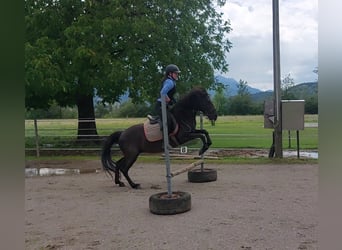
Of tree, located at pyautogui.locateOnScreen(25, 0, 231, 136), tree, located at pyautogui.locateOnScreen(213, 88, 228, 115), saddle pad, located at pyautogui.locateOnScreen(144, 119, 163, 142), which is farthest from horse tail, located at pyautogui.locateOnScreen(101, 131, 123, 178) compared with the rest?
tree, located at pyautogui.locateOnScreen(213, 88, 228, 115)

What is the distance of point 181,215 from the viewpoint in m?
3.46

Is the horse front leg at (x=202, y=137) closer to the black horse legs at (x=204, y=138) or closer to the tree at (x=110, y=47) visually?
the black horse legs at (x=204, y=138)

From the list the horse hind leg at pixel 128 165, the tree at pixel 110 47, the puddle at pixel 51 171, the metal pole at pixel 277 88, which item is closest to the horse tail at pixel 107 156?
the horse hind leg at pixel 128 165

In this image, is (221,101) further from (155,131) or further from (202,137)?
(155,131)

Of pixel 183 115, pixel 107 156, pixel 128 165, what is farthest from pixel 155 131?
pixel 107 156

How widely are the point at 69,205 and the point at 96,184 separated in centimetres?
121

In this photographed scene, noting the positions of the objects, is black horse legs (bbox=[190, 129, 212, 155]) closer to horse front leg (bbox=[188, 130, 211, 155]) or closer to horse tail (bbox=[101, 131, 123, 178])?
horse front leg (bbox=[188, 130, 211, 155])

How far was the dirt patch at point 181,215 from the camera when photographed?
2.69 meters

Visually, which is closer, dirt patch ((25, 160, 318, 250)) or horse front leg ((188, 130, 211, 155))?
dirt patch ((25, 160, 318, 250))

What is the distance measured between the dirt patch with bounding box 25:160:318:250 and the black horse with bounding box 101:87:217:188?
1.50ft

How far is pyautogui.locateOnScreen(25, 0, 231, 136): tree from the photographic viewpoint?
787 centimetres
